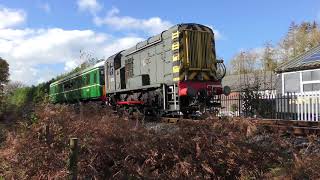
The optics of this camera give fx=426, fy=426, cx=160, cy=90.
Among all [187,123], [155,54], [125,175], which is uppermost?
[155,54]

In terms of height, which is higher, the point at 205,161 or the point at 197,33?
the point at 197,33

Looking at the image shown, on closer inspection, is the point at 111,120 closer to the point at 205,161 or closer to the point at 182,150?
the point at 182,150

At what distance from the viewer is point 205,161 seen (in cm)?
696

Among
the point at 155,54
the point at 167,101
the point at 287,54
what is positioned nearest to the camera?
the point at 167,101

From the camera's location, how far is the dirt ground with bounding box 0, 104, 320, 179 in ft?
22.3

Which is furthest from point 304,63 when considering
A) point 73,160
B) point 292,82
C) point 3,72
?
point 3,72

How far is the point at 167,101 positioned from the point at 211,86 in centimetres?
181

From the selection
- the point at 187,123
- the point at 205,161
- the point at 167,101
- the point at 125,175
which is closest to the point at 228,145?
the point at 205,161

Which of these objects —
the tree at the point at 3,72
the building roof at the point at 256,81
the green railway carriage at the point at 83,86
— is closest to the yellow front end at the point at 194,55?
the green railway carriage at the point at 83,86

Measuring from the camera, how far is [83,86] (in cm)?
3103

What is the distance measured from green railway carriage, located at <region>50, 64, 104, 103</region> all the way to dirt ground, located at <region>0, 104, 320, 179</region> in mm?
18043

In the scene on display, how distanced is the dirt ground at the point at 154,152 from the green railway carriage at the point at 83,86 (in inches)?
710

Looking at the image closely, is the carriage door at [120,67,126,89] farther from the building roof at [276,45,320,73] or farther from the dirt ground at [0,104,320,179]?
the dirt ground at [0,104,320,179]

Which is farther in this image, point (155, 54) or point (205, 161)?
point (155, 54)
